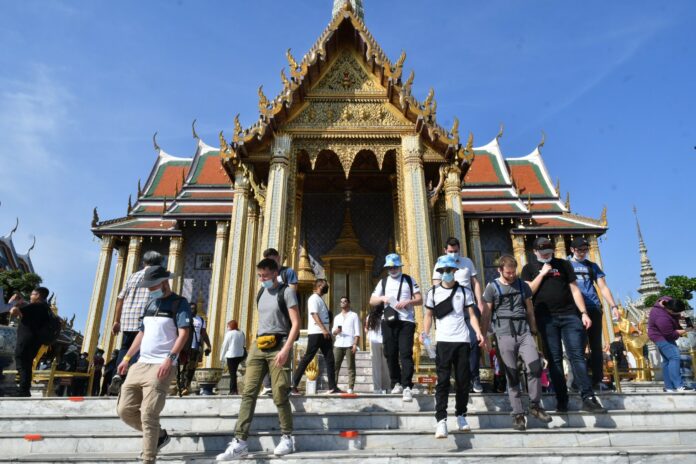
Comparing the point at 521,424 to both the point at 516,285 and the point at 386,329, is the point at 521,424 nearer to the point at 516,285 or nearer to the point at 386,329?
the point at 516,285

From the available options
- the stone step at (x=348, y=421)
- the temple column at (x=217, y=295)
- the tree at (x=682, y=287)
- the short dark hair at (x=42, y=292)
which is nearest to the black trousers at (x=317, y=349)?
the stone step at (x=348, y=421)

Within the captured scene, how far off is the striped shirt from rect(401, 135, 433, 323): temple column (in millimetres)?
5359

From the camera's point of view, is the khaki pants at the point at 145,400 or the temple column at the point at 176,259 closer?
the khaki pants at the point at 145,400

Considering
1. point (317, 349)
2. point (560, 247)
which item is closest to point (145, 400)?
point (317, 349)

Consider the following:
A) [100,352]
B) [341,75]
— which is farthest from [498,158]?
[100,352]

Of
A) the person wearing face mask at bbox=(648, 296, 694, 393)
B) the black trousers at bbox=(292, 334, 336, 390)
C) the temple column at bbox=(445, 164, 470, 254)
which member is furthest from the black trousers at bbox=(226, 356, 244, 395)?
the temple column at bbox=(445, 164, 470, 254)

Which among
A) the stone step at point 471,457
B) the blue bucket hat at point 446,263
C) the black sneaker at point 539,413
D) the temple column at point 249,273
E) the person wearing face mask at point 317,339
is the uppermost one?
the temple column at point 249,273

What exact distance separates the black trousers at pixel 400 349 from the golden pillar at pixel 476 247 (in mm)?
10549

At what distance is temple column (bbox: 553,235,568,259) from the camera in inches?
669

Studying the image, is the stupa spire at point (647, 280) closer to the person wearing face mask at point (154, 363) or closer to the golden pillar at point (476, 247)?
the golden pillar at point (476, 247)

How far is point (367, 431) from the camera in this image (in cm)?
402

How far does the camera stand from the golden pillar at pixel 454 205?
10.9 m

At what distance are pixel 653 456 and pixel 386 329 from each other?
258 centimetres

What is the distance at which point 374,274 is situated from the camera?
13453 mm
